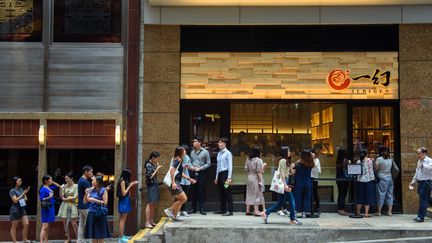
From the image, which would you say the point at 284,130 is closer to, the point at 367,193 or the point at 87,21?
the point at 367,193

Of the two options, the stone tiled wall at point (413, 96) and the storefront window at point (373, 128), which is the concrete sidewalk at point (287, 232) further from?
the storefront window at point (373, 128)

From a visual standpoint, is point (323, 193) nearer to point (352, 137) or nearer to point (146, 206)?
point (352, 137)

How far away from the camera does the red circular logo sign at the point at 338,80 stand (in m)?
13.7

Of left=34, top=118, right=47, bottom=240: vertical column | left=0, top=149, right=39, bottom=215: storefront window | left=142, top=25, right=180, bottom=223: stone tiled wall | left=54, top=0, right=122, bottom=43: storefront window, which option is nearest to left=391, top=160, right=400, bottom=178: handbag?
left=142, top=25, right=180, bottom=223: stone tiled wall

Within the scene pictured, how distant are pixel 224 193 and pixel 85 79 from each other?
192 inches

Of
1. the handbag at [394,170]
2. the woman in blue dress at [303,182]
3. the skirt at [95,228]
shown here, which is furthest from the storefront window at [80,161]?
the handbag at [394,170]

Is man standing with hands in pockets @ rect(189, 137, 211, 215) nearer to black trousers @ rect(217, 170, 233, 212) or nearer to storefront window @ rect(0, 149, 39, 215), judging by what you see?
black trousers @ rect(217, 170, 233, 212)

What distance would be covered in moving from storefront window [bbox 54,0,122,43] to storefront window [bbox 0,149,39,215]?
10.7ft

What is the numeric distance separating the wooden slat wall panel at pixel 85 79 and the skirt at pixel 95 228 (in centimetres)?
408

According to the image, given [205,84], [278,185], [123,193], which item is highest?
[205,84]

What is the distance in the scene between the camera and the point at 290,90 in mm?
13789

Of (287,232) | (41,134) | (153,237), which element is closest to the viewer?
(287,232)

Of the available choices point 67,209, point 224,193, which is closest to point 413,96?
point 224,193

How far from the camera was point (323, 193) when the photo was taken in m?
13.6
